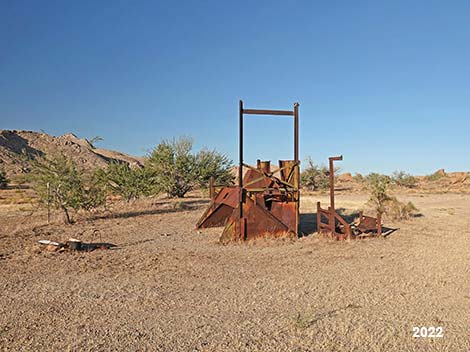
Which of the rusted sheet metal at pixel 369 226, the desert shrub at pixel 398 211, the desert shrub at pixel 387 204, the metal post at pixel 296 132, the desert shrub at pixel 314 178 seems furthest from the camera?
the desert shrub at pixel 314 178

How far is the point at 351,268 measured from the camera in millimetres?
7578

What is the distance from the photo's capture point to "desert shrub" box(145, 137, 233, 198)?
2597 cm

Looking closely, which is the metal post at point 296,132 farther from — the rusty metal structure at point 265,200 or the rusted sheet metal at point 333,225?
the rusted sheet metal at point 333,225

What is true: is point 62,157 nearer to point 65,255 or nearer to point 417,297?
point 65,255

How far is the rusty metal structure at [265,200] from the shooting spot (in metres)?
10.7

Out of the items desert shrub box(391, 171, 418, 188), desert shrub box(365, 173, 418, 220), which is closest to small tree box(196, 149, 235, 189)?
desert shrub box(365, 173, 418, 220)

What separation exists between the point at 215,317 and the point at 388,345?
204cm

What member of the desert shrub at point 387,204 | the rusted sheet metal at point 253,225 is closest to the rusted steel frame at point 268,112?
the rusted sheet metal at point 253,225

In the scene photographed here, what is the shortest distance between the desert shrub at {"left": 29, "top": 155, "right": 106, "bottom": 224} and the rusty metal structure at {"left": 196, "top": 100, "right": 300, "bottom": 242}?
6035mm

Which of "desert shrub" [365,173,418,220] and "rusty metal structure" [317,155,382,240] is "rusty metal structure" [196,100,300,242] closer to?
"rusty metal structure" [317,155,382,240]

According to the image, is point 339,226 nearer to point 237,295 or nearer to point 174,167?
point 237,295

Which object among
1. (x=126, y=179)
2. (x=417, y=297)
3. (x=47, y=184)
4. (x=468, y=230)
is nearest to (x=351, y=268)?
(x=417, y=297)

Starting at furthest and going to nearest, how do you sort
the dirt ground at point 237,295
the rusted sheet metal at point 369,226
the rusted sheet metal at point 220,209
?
the rusted sheet metal at point 220,209 < the rusted sheet metal at point 369,226 < the dirt ground at point 237,295

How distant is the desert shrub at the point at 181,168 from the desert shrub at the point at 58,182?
9.64 m
